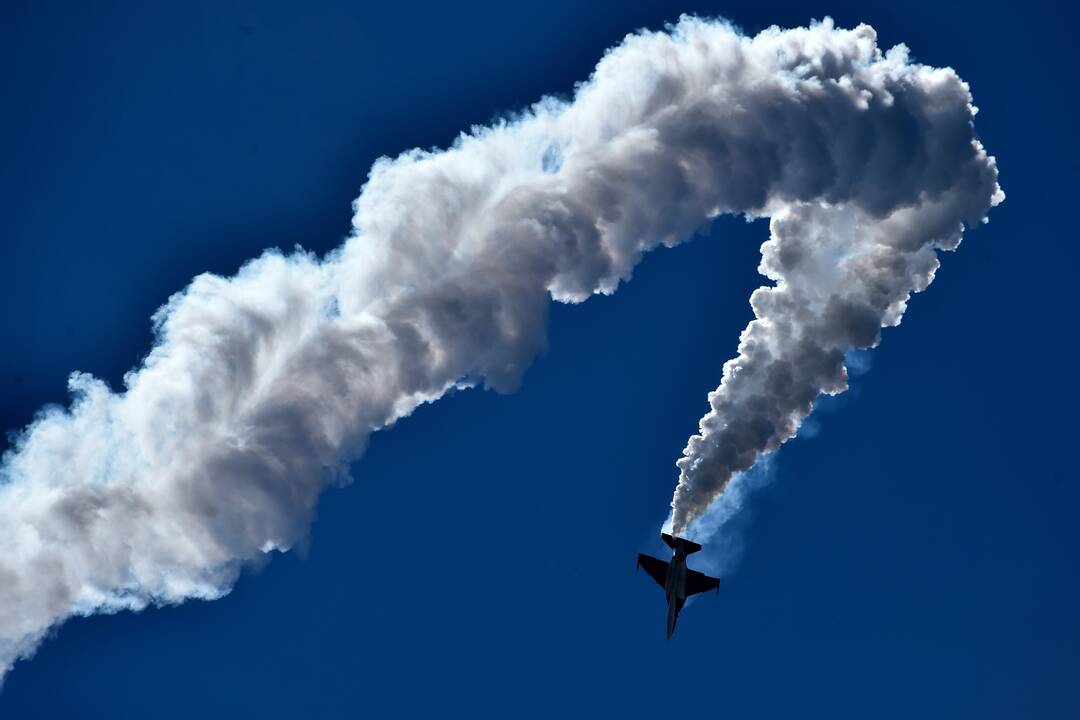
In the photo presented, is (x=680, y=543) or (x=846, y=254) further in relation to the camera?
(x=846, y=254)

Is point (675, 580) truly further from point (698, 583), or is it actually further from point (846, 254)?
point (846, 254)

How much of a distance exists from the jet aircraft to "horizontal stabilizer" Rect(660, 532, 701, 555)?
0.14 metres

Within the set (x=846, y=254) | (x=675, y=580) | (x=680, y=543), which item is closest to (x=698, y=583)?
(x=675, y=580)

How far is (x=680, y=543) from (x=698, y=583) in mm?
3977

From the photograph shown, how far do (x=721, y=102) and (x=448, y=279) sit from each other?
633 inches

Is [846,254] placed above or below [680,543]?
above

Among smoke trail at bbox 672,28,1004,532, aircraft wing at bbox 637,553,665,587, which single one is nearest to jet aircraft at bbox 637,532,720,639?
aircraft wing at bbox 637,553,665,587

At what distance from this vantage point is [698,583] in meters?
91.3

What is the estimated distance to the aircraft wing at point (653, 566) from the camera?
3600 inches

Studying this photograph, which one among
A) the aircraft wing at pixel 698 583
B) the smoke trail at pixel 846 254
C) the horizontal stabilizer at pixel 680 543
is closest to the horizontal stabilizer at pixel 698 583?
the aircraft wing at pixel 698 583

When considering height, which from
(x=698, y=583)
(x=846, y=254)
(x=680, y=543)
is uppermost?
(x=846, y=254)

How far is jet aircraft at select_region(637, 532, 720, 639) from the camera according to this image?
8988cm

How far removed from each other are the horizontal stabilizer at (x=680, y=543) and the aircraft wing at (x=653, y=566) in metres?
2.94

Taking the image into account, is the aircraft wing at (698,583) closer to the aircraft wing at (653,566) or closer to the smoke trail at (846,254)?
the aircraft wing at (653,566)
